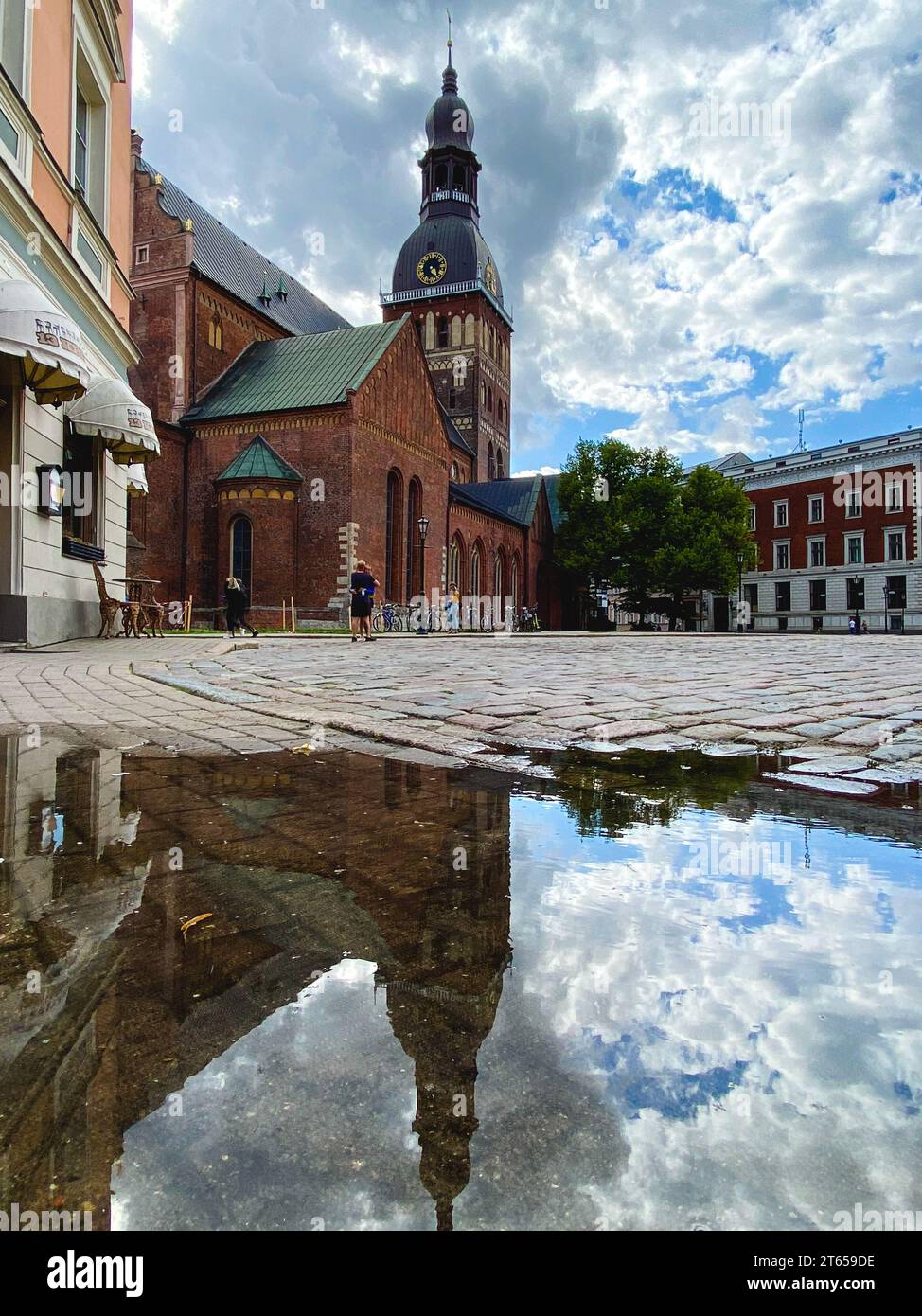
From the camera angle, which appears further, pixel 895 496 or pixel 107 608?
pixel 895 496

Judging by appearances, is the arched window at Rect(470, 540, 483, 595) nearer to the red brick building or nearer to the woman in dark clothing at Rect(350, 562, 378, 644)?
the red brick building

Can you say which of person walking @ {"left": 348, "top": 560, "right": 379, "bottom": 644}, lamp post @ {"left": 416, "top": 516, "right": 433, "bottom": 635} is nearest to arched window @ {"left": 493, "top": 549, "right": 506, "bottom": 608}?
lamp post @ {"left": 416, "top": 516, "right": 433, "bottom": 635}

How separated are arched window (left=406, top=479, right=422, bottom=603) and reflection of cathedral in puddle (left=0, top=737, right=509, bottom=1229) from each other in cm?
3191

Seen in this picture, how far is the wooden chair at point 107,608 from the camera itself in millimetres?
13500

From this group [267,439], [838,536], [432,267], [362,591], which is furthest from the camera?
[432,267]

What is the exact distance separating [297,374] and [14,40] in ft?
75.8

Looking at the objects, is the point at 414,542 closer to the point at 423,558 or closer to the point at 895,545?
the point at 423,558

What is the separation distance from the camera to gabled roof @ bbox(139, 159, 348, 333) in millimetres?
33281

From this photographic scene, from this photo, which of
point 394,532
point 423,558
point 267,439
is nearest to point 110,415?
point 267,439

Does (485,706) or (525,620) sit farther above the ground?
→ (525,620)

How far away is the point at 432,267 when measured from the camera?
55500mm
